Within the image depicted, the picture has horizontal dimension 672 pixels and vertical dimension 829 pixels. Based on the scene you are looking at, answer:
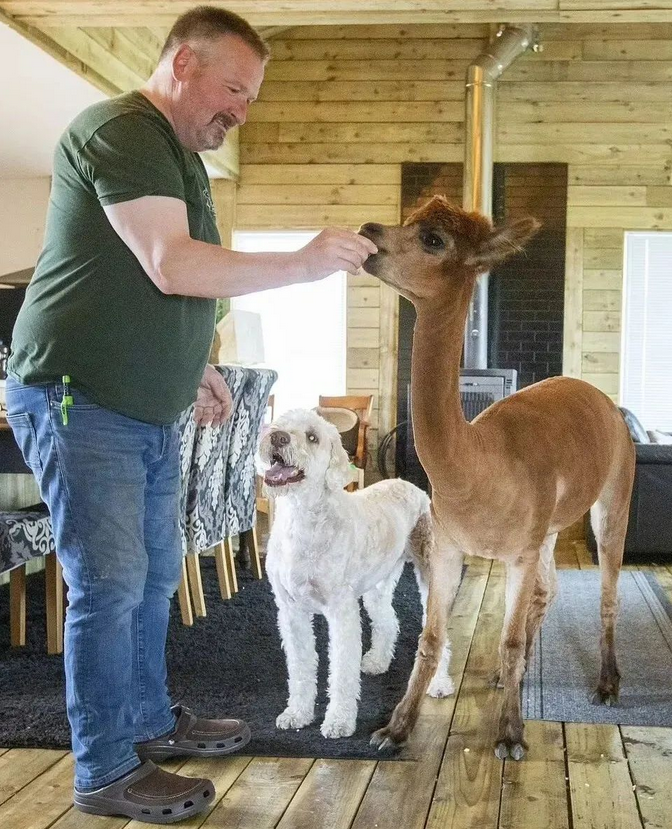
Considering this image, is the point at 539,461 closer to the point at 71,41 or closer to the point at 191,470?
the point at 191,470

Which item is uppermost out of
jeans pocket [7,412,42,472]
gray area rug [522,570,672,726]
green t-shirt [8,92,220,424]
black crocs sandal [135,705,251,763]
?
green t-shirt [8,92,220,424]

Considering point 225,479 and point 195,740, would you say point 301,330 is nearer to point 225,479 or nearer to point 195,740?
point 225,479

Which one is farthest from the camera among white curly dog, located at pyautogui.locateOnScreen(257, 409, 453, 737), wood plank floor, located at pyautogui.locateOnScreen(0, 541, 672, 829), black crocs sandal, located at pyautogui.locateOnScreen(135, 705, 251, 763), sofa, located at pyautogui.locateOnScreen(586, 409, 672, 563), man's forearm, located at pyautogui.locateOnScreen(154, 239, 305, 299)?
sofa, located at pyautogui.locateOnScreen(586, 409, 672, 563)

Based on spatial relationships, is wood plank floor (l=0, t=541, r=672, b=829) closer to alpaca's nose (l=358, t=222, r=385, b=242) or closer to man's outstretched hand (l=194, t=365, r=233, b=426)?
man's outstretched hand (l=194, t=365, r=233, b=426)

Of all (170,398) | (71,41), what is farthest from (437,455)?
(71,41)

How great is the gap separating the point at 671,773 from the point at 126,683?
1286mm

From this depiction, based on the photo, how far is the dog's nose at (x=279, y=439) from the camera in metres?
2.49

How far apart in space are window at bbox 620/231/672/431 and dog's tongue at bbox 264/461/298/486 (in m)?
5.82

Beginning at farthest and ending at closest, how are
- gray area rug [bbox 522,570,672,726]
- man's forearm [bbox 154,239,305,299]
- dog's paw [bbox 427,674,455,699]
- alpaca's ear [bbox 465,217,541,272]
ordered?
1. dog's paw [bbox 427,674,455,699]
2. gray area rug [bbox 522,570,672,726]
3. alpaca's ear [bbox 465,217,541,272]
4. man's forearm [bbox 154,239,305,299]

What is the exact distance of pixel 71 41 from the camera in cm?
461

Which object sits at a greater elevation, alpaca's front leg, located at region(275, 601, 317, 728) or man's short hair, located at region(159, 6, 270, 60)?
man's short hair, located at region(159, 6, 270, 60)

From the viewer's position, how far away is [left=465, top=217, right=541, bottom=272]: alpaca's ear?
2023 mm

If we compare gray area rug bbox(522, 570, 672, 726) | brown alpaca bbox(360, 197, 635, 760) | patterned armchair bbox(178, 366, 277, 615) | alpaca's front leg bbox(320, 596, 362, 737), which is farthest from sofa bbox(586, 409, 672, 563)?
alpaca's front leg bbox(320, 596, 362, 737)

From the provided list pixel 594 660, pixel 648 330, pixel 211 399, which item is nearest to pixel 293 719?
pixel 211 399
